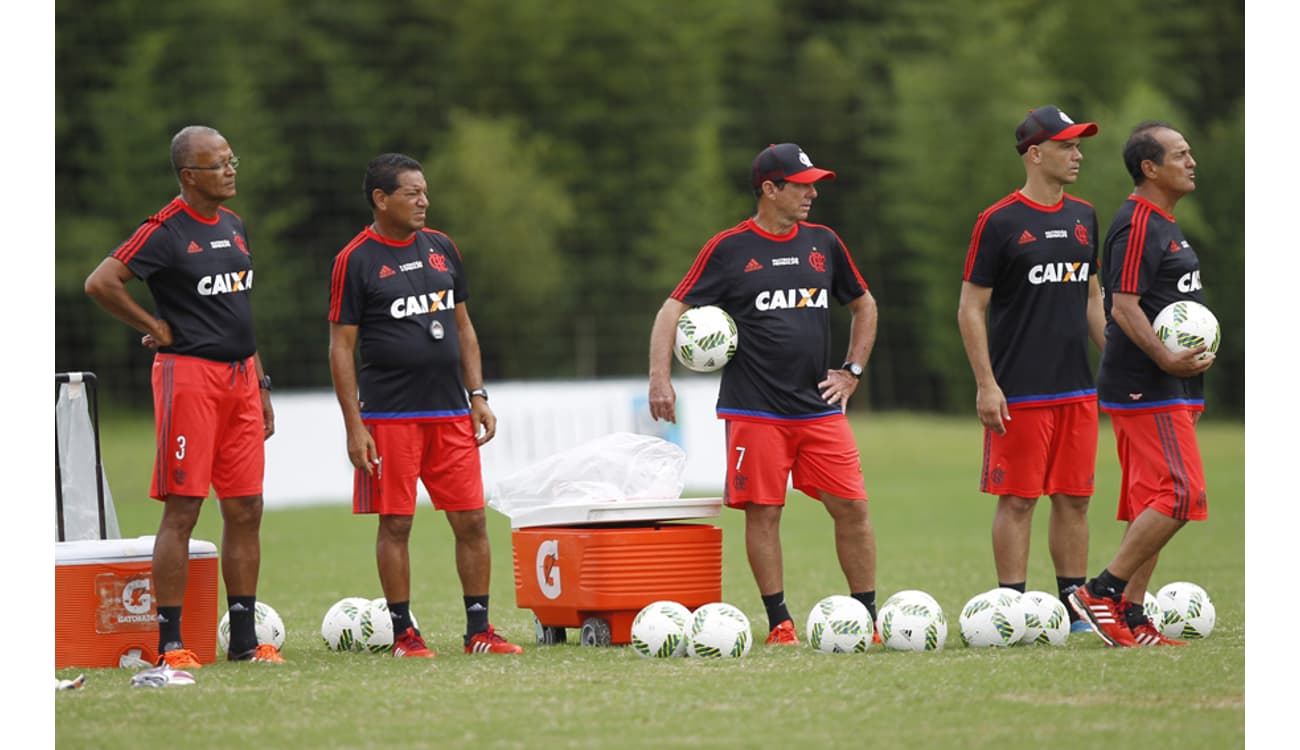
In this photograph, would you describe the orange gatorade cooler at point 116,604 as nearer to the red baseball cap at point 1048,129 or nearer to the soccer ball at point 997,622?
the soccer ball at point 997,622

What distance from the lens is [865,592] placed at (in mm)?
8500

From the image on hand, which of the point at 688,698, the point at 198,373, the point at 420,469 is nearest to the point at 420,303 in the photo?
the point at 420,469

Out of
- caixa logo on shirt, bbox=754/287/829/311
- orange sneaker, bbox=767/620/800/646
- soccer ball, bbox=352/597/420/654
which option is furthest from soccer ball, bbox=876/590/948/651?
Answer: soccer ball, bbox=352/597/420/654

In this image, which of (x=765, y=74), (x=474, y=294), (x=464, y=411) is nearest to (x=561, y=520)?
(x=464, y=411)

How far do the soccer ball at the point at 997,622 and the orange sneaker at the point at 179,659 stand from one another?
11.1 ft

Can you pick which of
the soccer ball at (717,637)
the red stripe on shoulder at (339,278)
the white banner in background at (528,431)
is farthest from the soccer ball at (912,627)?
the white banner in background at (528,431)

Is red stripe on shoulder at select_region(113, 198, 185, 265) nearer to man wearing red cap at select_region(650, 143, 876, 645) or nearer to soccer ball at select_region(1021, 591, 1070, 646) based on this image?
man wearing red cap at select_region(650, 143, 876, 645)

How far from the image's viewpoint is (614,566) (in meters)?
8.35

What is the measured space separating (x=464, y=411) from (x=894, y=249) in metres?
34.5

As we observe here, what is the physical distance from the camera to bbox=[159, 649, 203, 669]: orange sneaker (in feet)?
25.0

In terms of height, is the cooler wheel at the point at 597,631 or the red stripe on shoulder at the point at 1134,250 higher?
the red stripe on shoulder at the point at 1134,250

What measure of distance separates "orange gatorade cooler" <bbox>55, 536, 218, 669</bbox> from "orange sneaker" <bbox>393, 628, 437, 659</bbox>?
0.84m

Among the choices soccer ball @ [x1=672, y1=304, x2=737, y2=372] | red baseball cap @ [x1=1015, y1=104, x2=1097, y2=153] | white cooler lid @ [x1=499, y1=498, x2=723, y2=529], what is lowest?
white cooler lid @ [x1=499, y1=498, x2=723, y2=529]

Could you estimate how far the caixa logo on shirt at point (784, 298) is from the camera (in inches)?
340
